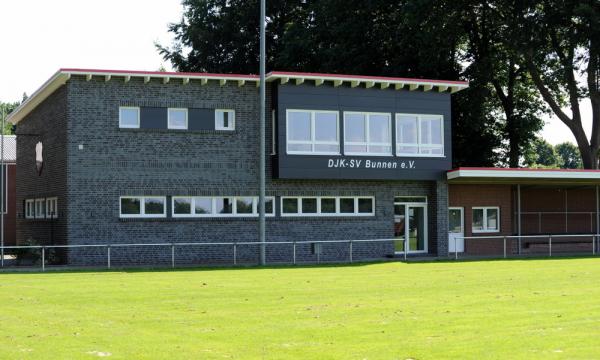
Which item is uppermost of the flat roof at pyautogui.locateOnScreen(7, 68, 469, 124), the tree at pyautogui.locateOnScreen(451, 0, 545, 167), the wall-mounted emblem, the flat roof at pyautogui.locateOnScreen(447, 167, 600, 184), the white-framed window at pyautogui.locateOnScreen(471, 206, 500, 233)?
the tree at pyautogui.locateOnScreen(451, 0, 545, 167)

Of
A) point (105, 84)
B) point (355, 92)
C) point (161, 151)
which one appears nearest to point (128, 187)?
point (161, 151)

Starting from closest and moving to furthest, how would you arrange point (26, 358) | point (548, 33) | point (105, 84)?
point (26, 358) < point (105, 84) < point (548, 33)

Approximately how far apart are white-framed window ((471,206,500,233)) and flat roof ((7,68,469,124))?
5.42m

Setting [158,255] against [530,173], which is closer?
[158,255]

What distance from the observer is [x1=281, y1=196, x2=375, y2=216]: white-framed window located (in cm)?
3275

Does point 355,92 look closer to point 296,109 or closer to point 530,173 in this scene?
point 296,109

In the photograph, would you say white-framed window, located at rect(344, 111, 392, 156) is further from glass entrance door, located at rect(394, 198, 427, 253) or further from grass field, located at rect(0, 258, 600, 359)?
grass field, located at rect(0, 258, 600, 359)

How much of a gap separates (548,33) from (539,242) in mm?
10899

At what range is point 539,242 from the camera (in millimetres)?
37938

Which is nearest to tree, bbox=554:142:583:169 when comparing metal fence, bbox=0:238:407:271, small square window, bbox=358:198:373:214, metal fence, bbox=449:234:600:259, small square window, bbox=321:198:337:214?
metal fence, bbox=449:234:600:259

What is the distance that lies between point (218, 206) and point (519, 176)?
11.7 m

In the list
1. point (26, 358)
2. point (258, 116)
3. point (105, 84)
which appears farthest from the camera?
point (258, 116)

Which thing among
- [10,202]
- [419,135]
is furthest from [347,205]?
[10,202]

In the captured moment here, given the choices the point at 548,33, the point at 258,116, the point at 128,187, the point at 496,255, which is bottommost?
the point at 496,255
